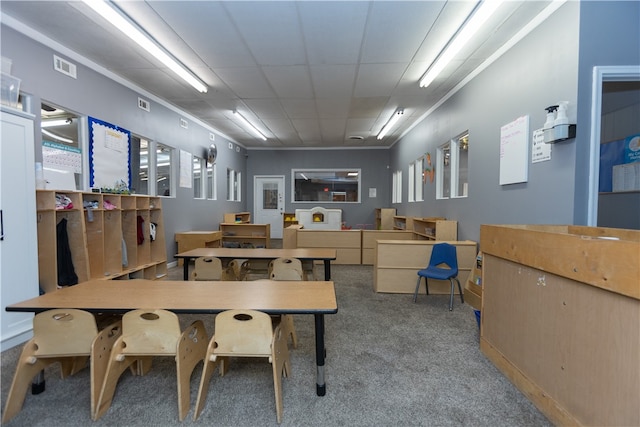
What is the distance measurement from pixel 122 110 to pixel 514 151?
5.39 metres

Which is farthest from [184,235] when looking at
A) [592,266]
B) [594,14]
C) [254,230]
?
[594,14]

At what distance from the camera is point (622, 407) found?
1.31 meters

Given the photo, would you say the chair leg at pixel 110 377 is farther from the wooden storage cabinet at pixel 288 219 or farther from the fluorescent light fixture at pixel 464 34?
the wooden storage cabinet at pixel 288 219

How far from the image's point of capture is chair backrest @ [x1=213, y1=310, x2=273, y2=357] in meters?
1.70

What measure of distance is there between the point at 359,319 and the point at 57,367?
274 cm

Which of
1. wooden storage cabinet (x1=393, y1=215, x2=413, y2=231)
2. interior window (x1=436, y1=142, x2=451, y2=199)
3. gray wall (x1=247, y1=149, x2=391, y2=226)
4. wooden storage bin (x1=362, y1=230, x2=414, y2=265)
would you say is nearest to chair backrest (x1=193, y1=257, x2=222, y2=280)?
wooden storage bin (x1=362, y1=230, x2=414, y2=265)

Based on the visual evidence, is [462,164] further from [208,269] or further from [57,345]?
→ [57,345]

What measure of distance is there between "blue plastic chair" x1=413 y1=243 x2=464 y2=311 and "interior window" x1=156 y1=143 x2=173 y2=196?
4.87 meters

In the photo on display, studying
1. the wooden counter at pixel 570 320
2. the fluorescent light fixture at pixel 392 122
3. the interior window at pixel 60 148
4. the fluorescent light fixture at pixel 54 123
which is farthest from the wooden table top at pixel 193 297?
the fluorescent light fixture at pixel 392 122

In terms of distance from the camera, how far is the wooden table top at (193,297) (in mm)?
1782

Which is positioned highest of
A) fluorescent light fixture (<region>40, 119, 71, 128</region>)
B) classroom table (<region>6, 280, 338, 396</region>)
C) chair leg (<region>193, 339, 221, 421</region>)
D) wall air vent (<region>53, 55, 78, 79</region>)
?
wall air vent (<region>53, 55, 78, 79</region>)

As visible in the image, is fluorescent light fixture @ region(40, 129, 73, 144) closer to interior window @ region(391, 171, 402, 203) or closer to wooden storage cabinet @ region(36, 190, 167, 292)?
wooden storage cabinet @ region(36, 190, 167, 292)

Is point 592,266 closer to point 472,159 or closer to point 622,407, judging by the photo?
point 622,407

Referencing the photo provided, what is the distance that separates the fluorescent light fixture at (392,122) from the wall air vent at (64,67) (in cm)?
517
